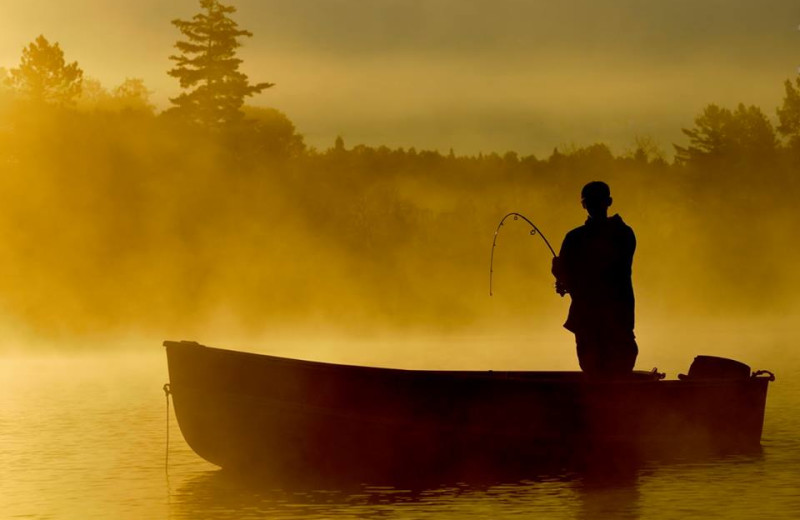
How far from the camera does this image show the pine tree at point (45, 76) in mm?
90000

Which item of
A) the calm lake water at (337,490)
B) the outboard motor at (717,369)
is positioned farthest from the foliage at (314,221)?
the outboard motor at (717,369)

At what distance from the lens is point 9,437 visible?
23672mm

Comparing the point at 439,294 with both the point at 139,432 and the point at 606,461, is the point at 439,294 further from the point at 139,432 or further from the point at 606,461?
the point at 606,461

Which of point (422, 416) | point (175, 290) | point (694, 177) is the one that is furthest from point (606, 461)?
point (694, 177)

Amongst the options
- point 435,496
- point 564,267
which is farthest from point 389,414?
point 564,267

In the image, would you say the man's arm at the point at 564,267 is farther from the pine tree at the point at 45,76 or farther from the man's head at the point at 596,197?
the pine tree at the point at 45,76

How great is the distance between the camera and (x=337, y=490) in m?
16.7

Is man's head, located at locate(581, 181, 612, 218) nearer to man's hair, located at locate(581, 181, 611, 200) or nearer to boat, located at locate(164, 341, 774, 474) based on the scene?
man's hair, located at locate(581, 181, 611, 200)

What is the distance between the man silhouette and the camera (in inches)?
680

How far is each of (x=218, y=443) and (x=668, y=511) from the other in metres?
5.27

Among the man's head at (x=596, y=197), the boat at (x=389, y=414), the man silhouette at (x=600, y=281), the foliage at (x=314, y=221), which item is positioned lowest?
the boat at (x=389, y=414)

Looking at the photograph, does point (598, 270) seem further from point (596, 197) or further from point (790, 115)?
point (790, 115)

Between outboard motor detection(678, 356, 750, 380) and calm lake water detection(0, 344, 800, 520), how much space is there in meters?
1.05

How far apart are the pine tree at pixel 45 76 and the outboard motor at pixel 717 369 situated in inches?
2893
